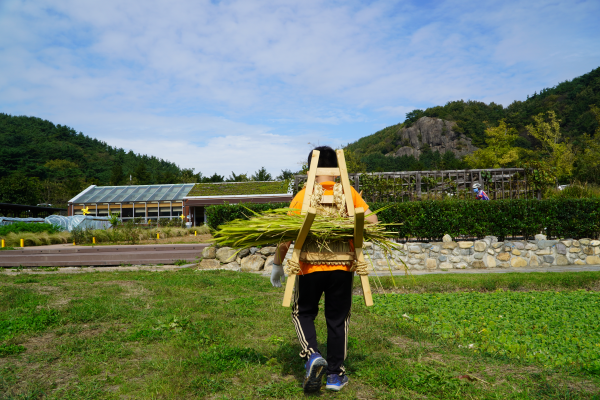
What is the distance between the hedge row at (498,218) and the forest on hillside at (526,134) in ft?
9.70

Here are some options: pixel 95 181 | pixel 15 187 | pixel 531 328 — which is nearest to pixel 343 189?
pixel 531 328

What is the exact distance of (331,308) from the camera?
2.79 metres

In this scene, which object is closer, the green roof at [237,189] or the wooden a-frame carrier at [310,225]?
the wooden a-frame carrier at [310,225]

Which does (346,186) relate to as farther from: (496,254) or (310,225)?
(496,254)

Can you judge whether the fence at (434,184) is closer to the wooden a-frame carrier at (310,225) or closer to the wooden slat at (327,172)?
the wooden slat at (327,172)

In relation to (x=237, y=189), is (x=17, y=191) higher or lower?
higher

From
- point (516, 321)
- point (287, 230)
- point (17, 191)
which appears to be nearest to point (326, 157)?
point (287, 230)

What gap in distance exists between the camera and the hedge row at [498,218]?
34.4 feet

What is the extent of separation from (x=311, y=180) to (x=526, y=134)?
75028mm

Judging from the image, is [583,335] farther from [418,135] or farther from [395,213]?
[418,135]

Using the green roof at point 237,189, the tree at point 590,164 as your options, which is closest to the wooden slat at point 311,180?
the green roof at point 237,189

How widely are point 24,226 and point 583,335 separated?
75.8 feet

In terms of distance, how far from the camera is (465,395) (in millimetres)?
2598

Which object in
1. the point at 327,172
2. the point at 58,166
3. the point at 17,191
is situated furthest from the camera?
the point at 58,166
